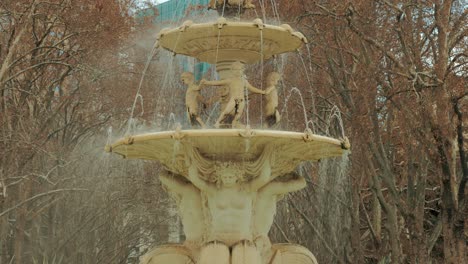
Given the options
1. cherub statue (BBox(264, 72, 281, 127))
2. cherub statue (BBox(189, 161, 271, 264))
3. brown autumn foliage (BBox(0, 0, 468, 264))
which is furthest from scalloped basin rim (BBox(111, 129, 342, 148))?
brown autumn foliage (BBox(0, 0, 468, 264))

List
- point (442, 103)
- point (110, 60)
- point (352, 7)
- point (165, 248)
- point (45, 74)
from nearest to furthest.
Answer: point (165, 248), point (442, 103), point (352, 7), point (45, 74), point (110, 60)

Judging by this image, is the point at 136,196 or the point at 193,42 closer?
the point at 193,42

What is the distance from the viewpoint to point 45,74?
69.7 feet

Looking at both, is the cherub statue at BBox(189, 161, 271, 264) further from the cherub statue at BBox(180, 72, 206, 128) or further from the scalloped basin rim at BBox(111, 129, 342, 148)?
the cherub statue at BBox(180, 72, 206, 128)

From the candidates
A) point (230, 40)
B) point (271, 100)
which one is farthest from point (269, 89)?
point (230, 40)

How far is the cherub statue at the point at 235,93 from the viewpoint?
969 cm

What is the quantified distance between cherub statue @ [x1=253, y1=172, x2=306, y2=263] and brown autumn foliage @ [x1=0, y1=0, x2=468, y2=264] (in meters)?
4.23

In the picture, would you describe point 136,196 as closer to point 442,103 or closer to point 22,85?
point 22,85

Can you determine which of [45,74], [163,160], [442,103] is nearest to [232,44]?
[163,160]

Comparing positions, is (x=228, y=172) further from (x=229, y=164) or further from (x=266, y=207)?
(x=266, y=207)

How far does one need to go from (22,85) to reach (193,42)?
1094 cm

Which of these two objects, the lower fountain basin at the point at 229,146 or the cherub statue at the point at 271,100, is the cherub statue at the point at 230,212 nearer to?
the lower fountain basin at the point at 229,146

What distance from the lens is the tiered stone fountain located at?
902cm

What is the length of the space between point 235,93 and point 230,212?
4.96 feet
